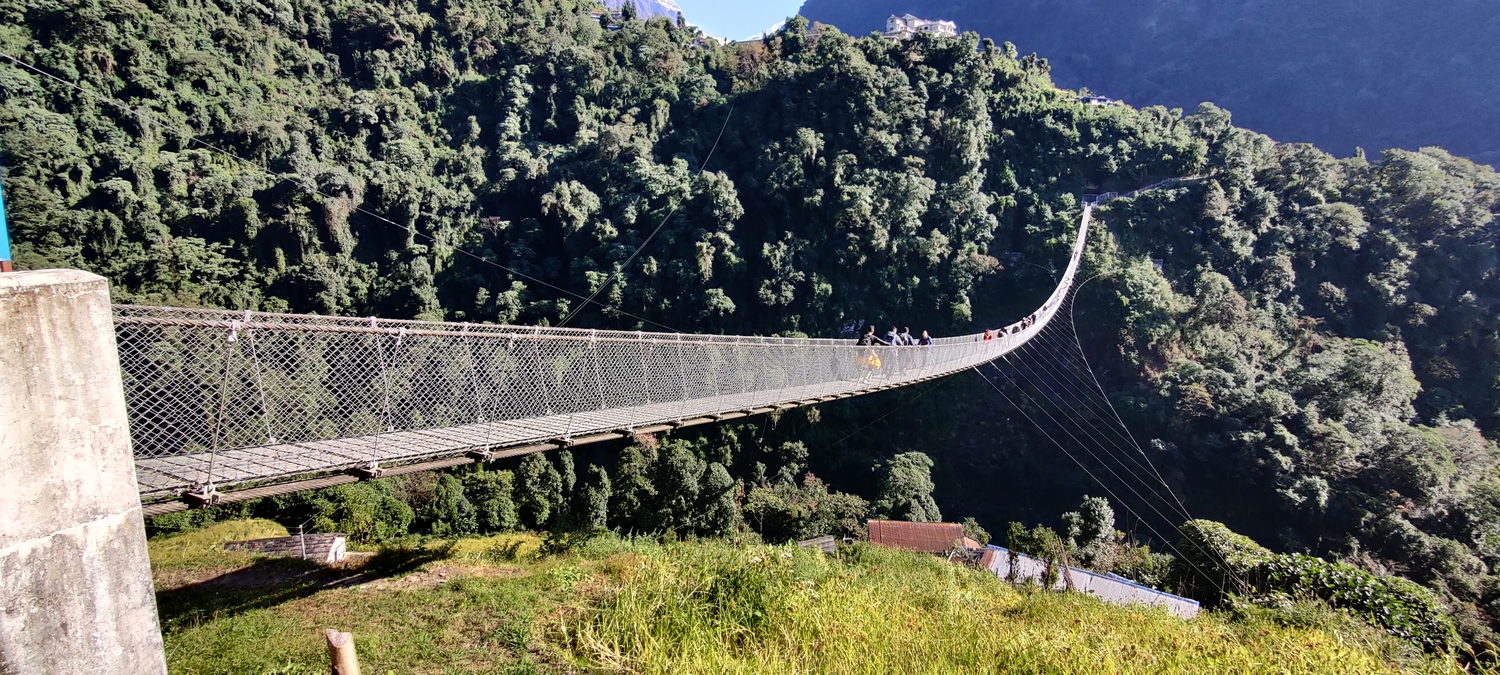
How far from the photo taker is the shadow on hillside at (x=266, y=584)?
3459mm

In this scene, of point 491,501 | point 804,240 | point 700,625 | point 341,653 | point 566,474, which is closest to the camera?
point 341,653

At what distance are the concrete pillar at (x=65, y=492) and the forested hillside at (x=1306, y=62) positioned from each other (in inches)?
1640

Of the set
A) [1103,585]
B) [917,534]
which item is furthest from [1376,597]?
[917,534]

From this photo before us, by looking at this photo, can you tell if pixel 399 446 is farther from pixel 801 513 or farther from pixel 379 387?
pixel 801 513

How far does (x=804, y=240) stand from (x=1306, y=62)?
115ft

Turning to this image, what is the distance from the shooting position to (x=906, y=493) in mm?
13828

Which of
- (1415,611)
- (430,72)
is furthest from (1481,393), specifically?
(430,72)

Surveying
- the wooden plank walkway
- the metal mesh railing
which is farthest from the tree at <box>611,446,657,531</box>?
the wooden plank walkway

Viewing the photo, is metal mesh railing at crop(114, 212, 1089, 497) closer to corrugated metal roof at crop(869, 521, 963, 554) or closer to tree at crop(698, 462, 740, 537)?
corrugated metal roof at crop(869, 521, 963, 554)

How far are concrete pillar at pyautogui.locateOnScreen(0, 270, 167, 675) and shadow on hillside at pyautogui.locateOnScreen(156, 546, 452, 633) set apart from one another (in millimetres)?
2416

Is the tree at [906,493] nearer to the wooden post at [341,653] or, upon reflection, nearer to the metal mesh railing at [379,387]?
the metal mesh railing at [379,387]

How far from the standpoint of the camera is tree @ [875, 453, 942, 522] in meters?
13.6

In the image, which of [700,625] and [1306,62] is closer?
[700,625]

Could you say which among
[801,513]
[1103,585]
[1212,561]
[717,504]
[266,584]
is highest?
[266,584]
